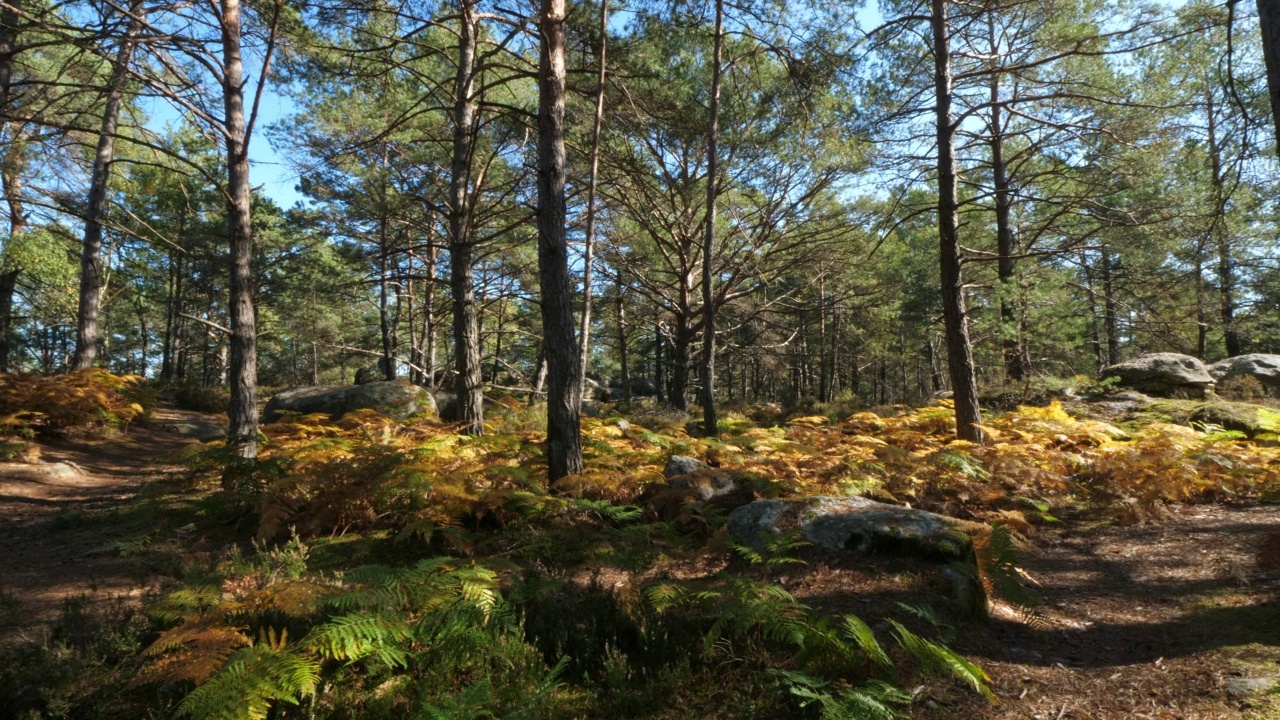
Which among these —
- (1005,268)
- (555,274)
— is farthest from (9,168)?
(1005,268)

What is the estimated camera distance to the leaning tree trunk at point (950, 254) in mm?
8492

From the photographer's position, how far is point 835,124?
11.5 meters

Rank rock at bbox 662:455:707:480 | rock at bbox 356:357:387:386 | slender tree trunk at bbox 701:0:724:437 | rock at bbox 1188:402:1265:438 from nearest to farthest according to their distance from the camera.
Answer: rock at bbox 662:455:707:480, rock at bbox 1188:402:1265:438, slender tree trunk at bbox 701:0:724:437, rock at bbox 356:357:387:386

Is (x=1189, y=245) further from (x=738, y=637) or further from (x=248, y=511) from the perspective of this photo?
(x=248, y=511)

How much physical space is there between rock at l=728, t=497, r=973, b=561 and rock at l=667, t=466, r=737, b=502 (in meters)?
0.65

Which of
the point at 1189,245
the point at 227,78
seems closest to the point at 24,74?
the point at 227,78

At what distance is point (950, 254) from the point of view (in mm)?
8539

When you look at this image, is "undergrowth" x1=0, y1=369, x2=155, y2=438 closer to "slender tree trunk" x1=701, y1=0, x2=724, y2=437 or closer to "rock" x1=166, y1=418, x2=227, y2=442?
"rock" x1=166, y1=418, x2=227, y2=442

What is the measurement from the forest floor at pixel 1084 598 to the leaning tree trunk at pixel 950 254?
2.70 m

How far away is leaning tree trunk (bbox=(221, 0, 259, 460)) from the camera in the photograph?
7293mm

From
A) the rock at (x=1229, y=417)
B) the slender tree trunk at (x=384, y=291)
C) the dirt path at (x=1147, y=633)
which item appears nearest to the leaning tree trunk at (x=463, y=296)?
the slender tree trunk at (x=384, y=291)

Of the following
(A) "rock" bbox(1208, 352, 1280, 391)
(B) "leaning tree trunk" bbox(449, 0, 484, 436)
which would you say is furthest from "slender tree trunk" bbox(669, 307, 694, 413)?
(A) "rock" bbox(1208, 352, 1280, 391)

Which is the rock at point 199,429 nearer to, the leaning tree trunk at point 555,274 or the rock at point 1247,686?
the leaning tree trunk at point 555,274

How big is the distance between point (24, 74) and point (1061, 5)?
830 inches
